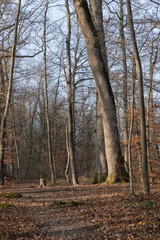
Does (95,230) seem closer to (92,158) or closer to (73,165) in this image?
(73,165)

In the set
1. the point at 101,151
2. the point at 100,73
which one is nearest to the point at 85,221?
the point at 100,73

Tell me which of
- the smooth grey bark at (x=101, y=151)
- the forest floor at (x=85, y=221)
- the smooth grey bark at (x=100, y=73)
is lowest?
the forest floor at (x=85, y=221)

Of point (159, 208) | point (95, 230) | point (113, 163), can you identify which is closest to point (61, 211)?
point (95, 230)

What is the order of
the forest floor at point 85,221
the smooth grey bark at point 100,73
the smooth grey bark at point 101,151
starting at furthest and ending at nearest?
the smooth grey bark at point 101,151
the smooth grey bark at point 100,73
the forest floor at point 85,221

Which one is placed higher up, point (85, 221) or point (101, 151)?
point (101, 151)

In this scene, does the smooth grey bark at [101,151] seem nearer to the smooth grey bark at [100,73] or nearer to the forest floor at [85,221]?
the smooth grey bark at [100,73]

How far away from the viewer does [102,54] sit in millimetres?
11672

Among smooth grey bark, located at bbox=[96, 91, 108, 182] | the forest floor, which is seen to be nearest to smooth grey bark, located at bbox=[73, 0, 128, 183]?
smooth grey bark, located at bbox=[96, 91, 108, 182]

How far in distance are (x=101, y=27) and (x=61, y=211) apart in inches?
318

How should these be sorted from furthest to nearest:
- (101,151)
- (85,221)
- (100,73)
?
(101,151), (100,73), (85,221)

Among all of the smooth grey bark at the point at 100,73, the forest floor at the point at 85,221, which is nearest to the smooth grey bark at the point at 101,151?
the smooth grey bark at the point at 100,73

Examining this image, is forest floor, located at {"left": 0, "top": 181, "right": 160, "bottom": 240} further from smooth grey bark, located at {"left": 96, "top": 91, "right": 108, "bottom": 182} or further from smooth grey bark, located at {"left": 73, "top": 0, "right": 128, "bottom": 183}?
smooth grey bark, located at {"left": 96, "top": 91, "right": 108, "bottom": 182}

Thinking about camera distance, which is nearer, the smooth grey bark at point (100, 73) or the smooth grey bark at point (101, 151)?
the smooth grey bark at point (100, 73)

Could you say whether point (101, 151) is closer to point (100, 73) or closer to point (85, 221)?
point (100, 73)
